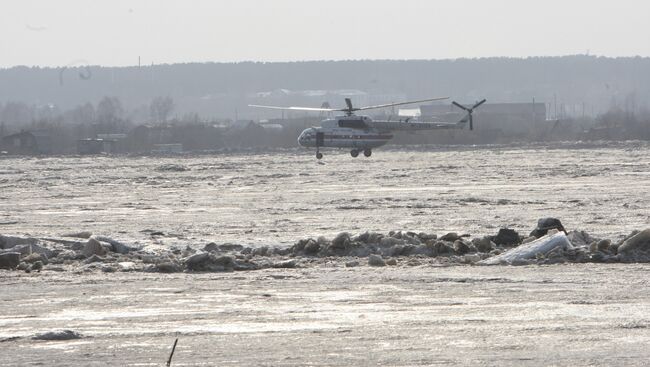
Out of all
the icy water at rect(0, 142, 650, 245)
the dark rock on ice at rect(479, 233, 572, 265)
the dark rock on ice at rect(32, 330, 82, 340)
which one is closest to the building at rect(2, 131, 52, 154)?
the icy water at rect(0, 142, 650, 245)

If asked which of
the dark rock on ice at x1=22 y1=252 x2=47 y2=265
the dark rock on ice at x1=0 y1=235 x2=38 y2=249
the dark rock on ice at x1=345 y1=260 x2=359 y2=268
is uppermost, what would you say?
the dark rock on ice at x1=0 y1=235 x2=38 y2=249

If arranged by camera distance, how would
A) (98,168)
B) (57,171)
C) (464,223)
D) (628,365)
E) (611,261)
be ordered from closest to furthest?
(628,365)
(611,261)
(464,223)
(57,171)
(98,168)

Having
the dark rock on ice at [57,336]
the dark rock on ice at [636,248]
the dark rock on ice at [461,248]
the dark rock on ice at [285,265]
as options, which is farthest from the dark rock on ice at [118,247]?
the dark rock on ice at [57,336]

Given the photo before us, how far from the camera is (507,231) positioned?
752 inches

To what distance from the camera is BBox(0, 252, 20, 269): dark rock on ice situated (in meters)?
17.5

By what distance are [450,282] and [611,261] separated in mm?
2745

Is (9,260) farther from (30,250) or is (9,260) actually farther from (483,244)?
(483,244)

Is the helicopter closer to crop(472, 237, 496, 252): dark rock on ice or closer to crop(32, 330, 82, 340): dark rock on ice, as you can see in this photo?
crop(472, 237, 496, 252): dark rock on ice

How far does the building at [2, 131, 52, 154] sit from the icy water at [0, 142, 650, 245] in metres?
29.4

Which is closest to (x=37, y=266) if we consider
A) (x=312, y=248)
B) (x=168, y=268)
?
(x=168, y=268)

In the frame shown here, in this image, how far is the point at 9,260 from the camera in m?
17.5

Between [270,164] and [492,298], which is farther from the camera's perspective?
[270,164]

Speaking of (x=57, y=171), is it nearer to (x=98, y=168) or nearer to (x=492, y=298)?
(x=98, y=168)

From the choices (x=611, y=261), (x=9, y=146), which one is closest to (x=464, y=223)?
(x=611, y=261)
